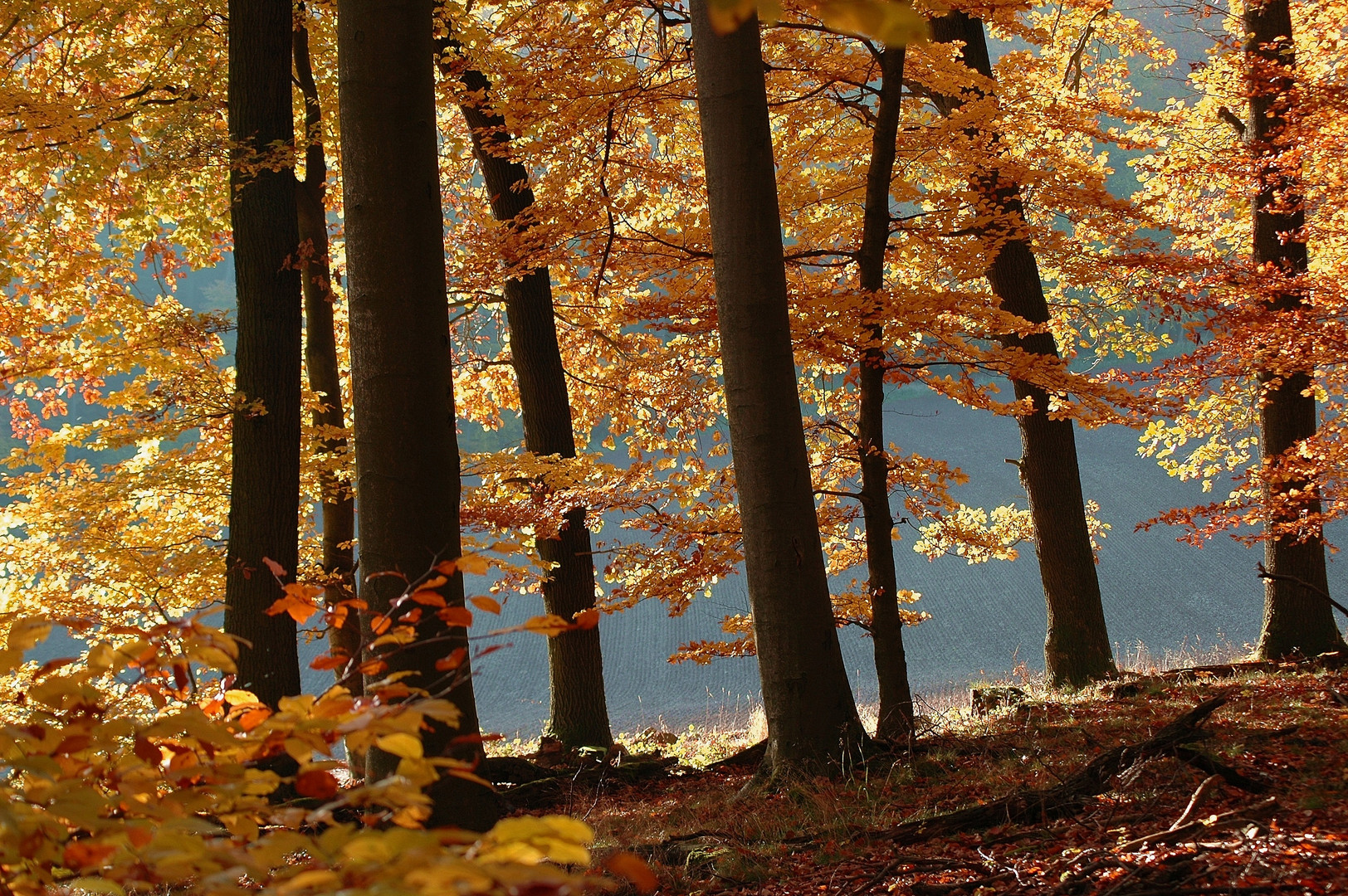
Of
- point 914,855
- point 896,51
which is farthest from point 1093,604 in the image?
point 914,855

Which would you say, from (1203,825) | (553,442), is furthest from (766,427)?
(553,442)

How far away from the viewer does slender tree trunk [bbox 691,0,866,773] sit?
14.1ft

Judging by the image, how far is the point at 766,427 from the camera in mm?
4371

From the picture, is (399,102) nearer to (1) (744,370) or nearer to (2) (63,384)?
(1) (744,370)

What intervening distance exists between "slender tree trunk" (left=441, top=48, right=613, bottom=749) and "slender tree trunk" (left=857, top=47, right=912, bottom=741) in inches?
119

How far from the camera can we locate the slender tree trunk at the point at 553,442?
8.30 meters

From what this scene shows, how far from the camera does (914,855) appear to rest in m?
2.89

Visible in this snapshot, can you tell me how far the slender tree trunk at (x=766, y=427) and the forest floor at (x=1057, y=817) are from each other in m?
0.32

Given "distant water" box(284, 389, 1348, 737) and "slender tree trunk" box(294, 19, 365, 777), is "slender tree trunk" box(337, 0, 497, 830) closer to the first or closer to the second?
"slender tree trunk" box(294, 19, 365, 777)

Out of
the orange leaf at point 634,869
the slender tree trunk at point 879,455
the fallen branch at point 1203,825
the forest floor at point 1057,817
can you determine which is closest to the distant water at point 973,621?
the slender tree trunk at point 879,455

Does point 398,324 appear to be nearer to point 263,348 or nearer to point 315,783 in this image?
point 315,783

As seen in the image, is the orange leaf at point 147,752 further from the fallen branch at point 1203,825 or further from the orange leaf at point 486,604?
the fallen branch at point 1203,825

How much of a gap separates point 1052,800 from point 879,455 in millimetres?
2872

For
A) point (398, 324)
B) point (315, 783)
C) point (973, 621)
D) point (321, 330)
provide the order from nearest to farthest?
1. point (315, 783)
2. point (398, 324)
3. point (321, 330)
4. point (973, 621)
